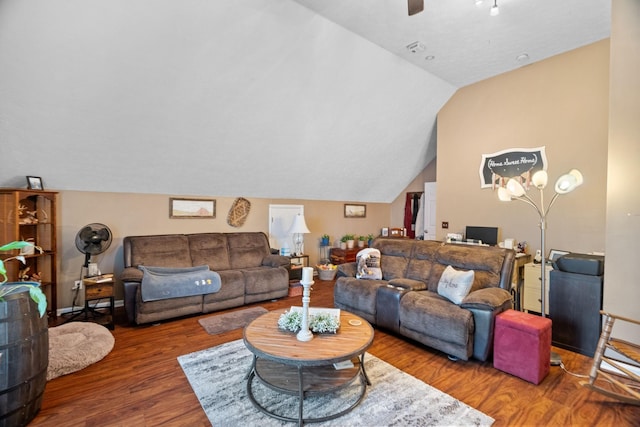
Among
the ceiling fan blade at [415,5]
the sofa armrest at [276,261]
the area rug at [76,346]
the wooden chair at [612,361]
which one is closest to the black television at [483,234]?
the wooden chair at [612,361]

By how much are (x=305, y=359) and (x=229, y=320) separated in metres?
2.09

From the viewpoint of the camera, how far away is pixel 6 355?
171 cm

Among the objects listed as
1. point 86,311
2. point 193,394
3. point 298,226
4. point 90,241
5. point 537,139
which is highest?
point 537,139

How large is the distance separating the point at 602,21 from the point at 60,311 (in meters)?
7.14

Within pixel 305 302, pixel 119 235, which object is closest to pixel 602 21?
pixel 305 302

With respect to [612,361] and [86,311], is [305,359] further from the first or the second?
[86,311]

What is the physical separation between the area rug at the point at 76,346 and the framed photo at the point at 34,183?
163cm

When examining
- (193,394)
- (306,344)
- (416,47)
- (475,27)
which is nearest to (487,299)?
(306,344)

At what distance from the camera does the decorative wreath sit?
516cm

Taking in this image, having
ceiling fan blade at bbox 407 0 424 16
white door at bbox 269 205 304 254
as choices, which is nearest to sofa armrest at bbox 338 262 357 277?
white door at bbox 269 205 304 254

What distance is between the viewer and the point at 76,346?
9.21ft

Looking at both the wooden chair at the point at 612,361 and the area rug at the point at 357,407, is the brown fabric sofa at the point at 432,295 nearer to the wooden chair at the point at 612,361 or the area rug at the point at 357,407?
the area rug at the point at 357,407

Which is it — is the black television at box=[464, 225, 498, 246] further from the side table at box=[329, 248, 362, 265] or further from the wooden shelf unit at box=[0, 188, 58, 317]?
the wooden shelf unit at box=[0, 188, 58, 317]

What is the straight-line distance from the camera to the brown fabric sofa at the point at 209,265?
3.51 m
